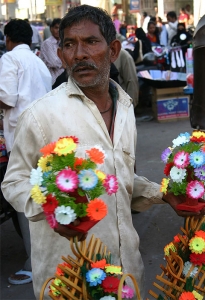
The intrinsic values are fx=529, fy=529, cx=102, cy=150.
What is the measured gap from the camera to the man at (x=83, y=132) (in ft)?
6.57

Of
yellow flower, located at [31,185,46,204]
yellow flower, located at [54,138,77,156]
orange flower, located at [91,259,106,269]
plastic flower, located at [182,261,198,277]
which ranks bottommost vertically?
plastic flower, located at [182,261,198,277]

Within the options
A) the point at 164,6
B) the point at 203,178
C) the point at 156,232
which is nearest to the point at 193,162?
the point at 203,178

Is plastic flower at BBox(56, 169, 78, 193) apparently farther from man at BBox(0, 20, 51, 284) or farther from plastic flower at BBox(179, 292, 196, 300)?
man at BBox(0, 20, 51, 284)

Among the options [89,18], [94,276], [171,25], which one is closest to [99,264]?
[94,276]

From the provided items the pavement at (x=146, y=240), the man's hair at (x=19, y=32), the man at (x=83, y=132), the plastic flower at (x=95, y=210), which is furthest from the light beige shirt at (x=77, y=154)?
the man's hair at (x=19, y=32)

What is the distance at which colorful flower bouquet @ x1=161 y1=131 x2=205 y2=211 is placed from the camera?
1.83m

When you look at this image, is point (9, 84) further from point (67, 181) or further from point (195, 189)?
point (67, 181)

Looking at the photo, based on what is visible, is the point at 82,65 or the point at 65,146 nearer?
the point at 65,146

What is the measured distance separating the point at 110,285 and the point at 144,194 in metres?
0.58

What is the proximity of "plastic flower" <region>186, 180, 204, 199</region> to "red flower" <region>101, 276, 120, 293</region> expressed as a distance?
396 millimetres

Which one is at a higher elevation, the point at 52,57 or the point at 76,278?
the point at 52,57

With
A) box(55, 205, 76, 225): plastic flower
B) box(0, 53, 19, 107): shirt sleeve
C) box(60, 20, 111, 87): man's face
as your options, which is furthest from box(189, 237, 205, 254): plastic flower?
box(0, 53, 19, 107): shirt sleeve

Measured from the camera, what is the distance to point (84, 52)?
2029 millimetres

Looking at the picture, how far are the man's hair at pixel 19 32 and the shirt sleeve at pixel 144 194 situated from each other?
2.46 m
